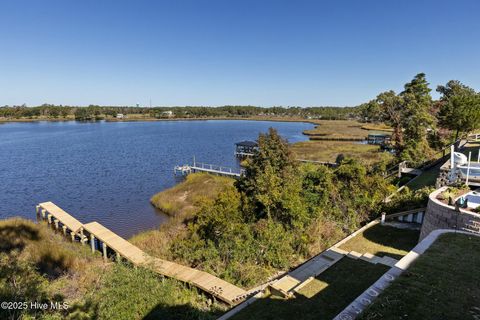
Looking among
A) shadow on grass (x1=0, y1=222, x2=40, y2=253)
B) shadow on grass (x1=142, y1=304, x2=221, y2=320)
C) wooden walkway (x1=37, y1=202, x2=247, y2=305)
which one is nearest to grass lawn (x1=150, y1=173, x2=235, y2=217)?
wooden walkway (x1=37, y1=202, x2=247, y2=305)

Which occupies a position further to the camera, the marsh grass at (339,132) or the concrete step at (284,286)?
the marsh grass at (339,132)

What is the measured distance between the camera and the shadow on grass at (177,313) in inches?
309

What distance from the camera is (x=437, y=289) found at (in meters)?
5.99

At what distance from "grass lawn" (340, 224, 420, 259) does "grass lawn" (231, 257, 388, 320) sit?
1.42 metres

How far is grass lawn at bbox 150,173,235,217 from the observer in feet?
73.2

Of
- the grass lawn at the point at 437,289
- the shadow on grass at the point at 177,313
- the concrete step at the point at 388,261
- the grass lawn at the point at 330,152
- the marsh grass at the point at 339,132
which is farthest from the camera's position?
the marsh grass at the point at 339,132

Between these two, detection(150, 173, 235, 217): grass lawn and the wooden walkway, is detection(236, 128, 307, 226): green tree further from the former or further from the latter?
detection(150, 173, 235, 217): grass lawn

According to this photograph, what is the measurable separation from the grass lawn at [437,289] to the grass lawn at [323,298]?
2.17 m

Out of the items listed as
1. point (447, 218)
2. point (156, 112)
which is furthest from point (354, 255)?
point (156, 112)

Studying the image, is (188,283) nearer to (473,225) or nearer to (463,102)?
(473,225)

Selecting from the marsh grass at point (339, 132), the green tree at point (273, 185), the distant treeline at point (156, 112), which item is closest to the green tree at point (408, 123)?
the green tree at point (273, 185)

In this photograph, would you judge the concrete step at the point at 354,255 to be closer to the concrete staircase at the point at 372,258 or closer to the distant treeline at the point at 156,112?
the concrete staircase at the point at 372,258

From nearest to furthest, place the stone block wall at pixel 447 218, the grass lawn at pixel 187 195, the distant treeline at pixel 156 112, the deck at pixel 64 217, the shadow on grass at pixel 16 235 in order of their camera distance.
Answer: the stone block wall at pixel 447 218 → the shadow on grass at pixel 16 235 → the deck at pixel 64 217 → the grass lawn at pixel 187 195 → the distant treeline at pixel 156 112

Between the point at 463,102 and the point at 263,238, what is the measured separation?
24976mm
